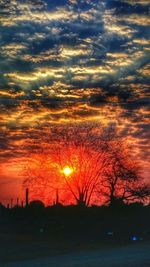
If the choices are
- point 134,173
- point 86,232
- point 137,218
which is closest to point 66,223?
point 86,232

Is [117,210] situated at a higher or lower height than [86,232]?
higher

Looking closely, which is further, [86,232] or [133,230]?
[133,230]

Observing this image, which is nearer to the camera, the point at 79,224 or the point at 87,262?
the point at 87,262

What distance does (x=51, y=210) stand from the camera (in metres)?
51.7

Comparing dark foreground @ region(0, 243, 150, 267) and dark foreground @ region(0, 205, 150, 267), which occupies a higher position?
dark foreground @ region(0, 205, 150, 267)

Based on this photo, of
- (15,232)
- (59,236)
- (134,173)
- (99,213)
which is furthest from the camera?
(134,173)

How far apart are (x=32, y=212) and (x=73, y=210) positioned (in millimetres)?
5088

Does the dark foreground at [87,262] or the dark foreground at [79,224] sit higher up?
the dark foreground at [79,224]

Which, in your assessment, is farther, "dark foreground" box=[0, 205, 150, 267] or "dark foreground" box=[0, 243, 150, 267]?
"dark foreground" box=[0, 205, 150, 267]

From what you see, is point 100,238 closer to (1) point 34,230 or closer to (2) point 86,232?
(2) point 86,232

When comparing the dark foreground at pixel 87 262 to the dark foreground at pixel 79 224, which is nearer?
the dark foreground at pixel 87 262

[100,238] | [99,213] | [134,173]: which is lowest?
[100,238]

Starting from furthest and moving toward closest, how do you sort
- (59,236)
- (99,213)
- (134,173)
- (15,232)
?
1. (134,173)
2. (99,213)
3. (15,232)
4. (59,236)

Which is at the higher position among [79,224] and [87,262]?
[79,224]
